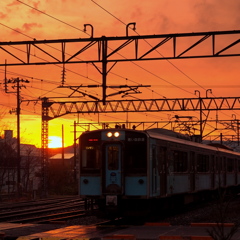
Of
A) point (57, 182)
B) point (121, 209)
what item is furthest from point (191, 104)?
point (121, 209)

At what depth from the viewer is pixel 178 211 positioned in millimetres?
25953

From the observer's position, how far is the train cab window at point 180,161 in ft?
77.3

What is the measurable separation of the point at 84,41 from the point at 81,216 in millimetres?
6258

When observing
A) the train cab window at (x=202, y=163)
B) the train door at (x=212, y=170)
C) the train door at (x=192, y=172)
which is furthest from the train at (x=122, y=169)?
the train door at (x=212, y=170)

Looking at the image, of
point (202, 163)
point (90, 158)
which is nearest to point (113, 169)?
point (90, 158)

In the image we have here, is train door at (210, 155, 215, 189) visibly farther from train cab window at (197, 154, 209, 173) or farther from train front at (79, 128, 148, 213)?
train front at (79, 128, 148, 213)

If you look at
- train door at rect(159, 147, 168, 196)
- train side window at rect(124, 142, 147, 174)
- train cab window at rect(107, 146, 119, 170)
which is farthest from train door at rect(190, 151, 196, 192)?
train cab window at rect(107, 146, 119, 170)

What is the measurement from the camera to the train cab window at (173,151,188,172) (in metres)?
23.6

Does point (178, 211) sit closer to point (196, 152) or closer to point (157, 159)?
point (196, 152)

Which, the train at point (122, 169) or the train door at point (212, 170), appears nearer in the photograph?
the train at point (122, 169)

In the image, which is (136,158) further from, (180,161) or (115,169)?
(180,161)

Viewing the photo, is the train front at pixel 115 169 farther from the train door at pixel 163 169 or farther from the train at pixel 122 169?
the train door at pixel 163 169

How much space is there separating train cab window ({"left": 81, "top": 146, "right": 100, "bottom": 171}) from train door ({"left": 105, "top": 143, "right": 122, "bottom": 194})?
345 mm

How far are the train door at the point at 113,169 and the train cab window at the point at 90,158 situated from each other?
0.35 m
